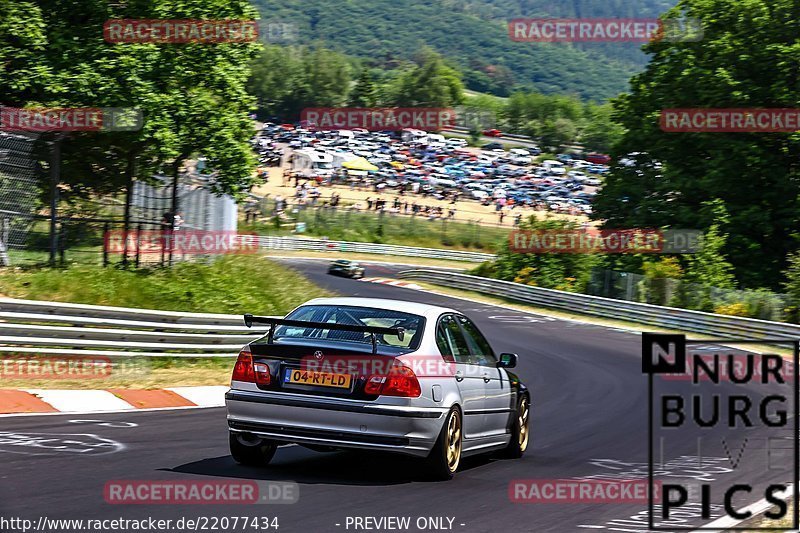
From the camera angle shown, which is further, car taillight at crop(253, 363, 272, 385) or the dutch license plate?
car taillight at crop(253, 363, 272, 385)

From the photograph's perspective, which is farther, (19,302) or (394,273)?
(394,273)

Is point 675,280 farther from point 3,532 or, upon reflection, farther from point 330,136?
point 330,136

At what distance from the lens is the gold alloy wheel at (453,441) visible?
867 centimetres

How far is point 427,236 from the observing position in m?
73.9

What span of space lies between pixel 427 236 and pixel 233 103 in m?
51.0

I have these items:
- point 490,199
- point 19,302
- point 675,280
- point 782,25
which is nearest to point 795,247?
point 675,280

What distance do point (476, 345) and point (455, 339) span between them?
0.55 meters

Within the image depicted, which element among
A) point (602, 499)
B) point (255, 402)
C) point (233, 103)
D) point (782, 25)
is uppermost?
point (782, 25)

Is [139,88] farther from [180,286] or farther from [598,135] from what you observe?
[598,135]
